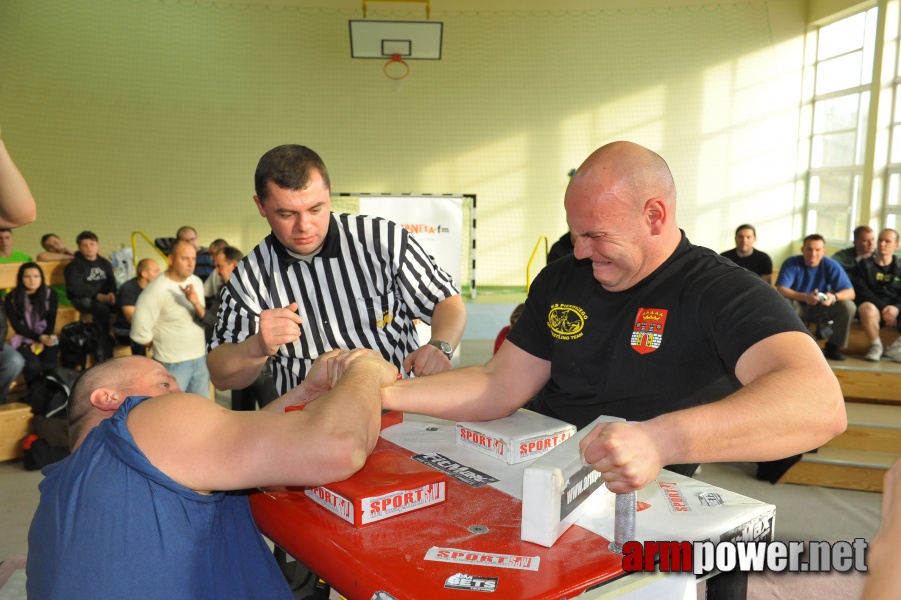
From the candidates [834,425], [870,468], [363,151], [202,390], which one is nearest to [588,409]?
[834,425]

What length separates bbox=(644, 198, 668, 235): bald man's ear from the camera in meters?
2.08

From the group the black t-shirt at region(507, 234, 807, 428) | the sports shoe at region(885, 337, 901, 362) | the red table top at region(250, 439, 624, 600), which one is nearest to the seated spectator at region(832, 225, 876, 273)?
→ the sports shoe at region(885, 337, 901, 362)

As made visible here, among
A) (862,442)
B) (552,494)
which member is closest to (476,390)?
(552,494)

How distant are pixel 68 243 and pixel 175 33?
4545 millimetres

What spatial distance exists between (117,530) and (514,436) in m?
0.99

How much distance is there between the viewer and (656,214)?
82.6 inches

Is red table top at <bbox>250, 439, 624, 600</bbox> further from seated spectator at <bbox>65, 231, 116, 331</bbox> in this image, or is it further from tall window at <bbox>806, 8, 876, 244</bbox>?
tall window at <bbox>806, 8, 876, 244</bbox>

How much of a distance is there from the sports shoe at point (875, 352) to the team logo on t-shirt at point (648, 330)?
20.3 ft

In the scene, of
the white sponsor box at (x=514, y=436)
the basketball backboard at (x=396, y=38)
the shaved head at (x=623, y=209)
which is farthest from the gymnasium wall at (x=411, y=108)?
the white sponsor box at (x=514, y=436)

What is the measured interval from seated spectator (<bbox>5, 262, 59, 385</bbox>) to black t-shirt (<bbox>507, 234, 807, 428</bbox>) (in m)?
6.27

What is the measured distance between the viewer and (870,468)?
16.8 feet

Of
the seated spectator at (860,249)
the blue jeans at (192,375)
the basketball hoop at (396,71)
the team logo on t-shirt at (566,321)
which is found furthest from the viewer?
the basketball hoop at (396,71)

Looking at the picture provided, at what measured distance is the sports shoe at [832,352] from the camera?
23.3 feet

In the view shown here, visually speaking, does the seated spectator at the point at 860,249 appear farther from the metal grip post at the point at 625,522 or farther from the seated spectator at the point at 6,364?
the seated spectator at the point at 6,364
